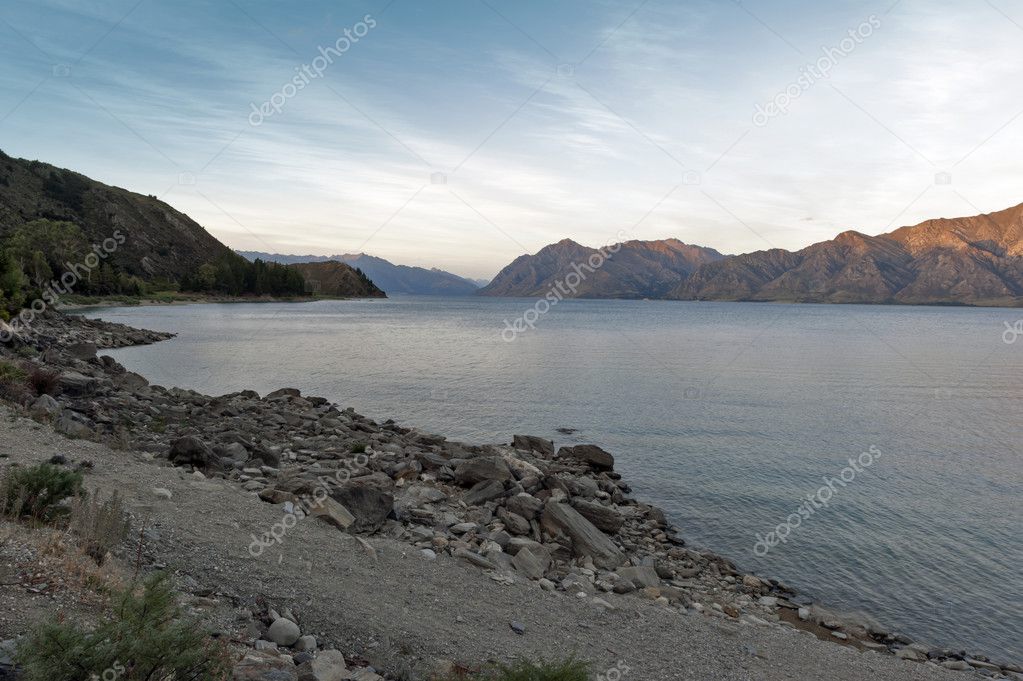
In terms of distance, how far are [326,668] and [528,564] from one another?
7.79m

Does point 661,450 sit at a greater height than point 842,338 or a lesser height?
lesser

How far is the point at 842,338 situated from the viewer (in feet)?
354

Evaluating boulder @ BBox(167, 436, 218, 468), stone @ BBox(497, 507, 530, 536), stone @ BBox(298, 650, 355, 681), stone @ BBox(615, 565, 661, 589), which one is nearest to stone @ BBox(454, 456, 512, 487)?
stone @ BBox(497, 507, 530, 536)

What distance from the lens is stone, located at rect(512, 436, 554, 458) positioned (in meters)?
28.5

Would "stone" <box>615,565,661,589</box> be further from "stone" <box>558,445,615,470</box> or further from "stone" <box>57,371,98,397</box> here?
"stone" <box>57,371,98,397</box>

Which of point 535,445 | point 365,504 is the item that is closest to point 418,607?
point 365,504

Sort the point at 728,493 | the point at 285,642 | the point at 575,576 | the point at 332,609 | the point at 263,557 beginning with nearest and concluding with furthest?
the point at 285,642, the point at 332,609, the point at 263,557, the point at 575,576, the point at 728,493

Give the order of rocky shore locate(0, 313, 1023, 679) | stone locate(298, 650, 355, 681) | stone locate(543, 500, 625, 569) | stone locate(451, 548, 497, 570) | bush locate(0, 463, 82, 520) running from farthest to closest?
stone locate(543, 500, 625, 569) → stone locate(451, 548, 497, 570) → rocky shore locate(0, 313, 1023, 679) → bush locate(0, 463, 82, 520) → stone locate(298, 650, 355, 681)

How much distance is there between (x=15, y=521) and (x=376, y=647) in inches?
231

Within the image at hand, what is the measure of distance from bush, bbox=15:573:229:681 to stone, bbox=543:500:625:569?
12246mm

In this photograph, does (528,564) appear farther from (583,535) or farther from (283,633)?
(283,633)

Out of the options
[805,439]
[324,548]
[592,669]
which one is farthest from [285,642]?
[805,439]

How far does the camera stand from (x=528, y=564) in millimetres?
15172

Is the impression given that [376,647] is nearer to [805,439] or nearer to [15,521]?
[15,521]
